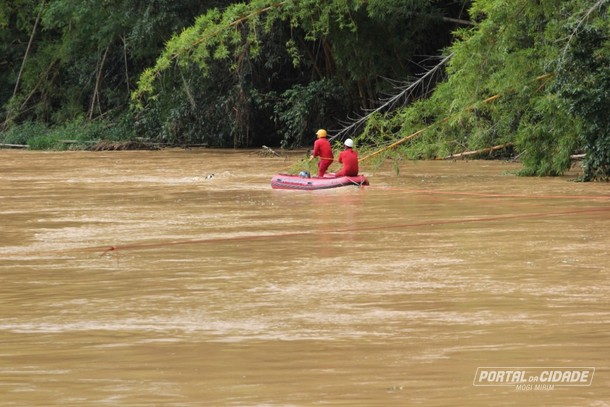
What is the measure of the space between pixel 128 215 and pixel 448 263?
296 inches

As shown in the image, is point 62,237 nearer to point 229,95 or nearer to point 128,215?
point 128,215

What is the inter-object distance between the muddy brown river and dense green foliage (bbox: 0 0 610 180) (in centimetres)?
361

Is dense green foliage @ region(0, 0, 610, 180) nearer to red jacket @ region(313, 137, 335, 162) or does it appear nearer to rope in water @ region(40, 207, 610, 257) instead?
red jacket @ region(313, 137, 335, 162)

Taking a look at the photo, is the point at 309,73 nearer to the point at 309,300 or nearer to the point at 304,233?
the point at 304,233

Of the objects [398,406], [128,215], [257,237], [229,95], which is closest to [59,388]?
[398,406]

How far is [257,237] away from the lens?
16438 millimetres

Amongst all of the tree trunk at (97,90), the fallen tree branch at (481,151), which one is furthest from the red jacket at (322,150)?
the tree trunk at (97,90)

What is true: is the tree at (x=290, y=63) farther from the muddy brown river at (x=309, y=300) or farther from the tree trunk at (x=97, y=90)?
the muddy brown river at (x=309, y=300)

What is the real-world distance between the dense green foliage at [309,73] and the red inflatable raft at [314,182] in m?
2.72

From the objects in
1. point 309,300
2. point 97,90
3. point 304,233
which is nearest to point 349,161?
point 304,233

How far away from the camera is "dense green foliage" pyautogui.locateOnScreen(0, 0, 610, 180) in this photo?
25.3m

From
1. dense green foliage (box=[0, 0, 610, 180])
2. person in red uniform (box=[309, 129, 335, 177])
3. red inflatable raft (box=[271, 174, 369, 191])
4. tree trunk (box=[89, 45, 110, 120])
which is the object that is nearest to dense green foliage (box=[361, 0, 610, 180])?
dense green foliage (box=[0, 0, 610, 180])

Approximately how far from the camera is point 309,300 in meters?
11.3

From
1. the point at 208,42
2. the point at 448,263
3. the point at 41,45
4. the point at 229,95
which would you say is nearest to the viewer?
the point at 448,263
